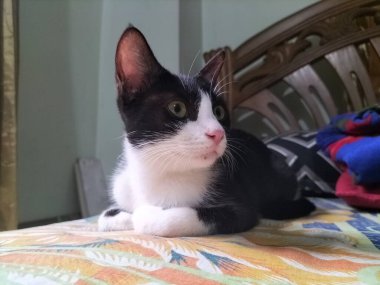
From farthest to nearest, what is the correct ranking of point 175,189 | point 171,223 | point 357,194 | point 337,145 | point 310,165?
point 310,165
point 337,145
point 357,194
point 175,189
point 171,223

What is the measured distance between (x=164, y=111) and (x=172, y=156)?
91mm

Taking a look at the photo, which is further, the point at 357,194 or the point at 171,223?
the point at 357,194

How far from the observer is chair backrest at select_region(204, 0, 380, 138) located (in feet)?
4.96

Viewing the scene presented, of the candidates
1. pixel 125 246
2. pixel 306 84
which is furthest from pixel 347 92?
pixel 125 246

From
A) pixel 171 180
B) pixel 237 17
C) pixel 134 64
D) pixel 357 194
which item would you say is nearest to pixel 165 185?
pixel 171 180

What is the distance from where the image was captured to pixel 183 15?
6.53ft

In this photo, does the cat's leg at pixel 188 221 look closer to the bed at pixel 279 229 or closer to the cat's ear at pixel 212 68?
the bed at pixel 279 229

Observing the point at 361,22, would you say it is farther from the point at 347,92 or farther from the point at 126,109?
the point at 126,109

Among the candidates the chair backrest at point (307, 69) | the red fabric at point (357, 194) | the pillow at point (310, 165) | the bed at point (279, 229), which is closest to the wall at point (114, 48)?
the chair backrest at point (307, 69)

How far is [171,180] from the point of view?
2.72 feet

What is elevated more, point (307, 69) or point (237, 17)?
point (237, 17)

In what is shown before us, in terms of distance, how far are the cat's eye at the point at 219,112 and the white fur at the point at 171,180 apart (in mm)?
54

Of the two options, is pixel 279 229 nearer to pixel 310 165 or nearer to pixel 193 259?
pixel 193 259

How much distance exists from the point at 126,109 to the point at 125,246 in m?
0.34
